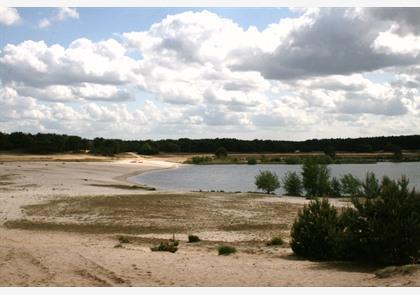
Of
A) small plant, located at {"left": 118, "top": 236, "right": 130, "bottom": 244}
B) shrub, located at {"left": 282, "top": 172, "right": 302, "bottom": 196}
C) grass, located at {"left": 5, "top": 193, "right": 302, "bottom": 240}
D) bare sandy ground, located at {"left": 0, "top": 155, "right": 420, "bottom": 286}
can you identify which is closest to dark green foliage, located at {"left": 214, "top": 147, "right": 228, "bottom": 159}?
shrub, located at {"left": 282, "top": 172, "right": 302, "bottom": 196}

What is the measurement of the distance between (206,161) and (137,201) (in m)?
128

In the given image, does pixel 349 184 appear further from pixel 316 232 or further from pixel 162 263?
pixel 162 263

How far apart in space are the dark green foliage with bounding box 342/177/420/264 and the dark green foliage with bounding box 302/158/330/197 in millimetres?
36704

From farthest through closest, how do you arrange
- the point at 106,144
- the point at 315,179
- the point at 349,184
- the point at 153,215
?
1. the point at 106,144
2. the point at 315,179
3. the point at 349,184
4. the point at 153,215

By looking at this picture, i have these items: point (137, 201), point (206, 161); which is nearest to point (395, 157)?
point (206, 161)

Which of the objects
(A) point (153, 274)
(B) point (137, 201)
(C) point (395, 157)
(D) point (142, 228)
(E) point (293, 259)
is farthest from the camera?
(C) point (395, 157)

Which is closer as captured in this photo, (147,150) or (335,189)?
(335,189)

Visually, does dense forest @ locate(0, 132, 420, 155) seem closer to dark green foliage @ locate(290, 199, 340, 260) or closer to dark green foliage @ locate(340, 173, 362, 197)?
dark green foliage @ locate(340, 173, 362, 197)

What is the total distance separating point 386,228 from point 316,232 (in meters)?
3.35

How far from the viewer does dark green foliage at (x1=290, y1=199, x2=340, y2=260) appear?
18.1 m

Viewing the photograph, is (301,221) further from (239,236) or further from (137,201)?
(137,201)

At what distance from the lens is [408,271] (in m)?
13.1

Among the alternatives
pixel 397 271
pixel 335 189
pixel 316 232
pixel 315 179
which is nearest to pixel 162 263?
pixel 316 232

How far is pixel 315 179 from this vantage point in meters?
53.9
